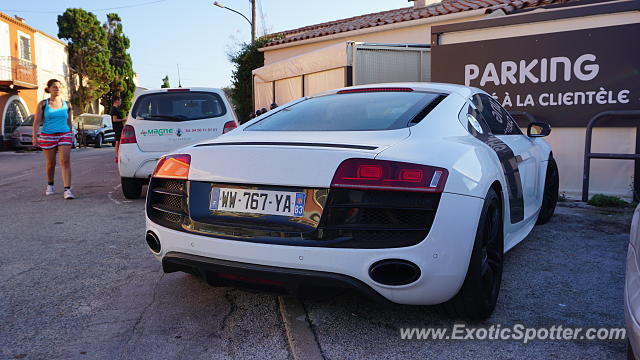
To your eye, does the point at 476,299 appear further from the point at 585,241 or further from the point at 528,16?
the point at 528,16

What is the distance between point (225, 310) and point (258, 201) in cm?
85

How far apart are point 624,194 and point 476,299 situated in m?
5.30

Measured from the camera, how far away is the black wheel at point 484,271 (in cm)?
262

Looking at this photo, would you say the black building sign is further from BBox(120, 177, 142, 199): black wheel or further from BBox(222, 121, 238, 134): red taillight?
BBox(120, 177, 142, 199): black wheel

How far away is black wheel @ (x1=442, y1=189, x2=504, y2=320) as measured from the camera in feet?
8.59

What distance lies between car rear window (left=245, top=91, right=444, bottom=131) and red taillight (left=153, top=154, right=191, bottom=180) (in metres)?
0.64

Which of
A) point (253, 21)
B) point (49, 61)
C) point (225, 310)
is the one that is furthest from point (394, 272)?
point (49, 61)

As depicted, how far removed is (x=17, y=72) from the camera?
26.1m

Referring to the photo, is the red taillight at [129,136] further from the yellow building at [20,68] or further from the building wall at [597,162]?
the yellow building at [20,68]

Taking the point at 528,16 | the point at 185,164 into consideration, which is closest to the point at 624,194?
the point at 528,16

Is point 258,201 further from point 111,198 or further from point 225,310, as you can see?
point 111,198

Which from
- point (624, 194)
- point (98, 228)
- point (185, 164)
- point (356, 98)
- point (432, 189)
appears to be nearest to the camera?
point (432, 189)

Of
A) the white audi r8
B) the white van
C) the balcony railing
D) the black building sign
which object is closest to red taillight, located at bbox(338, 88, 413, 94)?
the white audi r8

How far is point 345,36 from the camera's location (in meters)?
17.0
